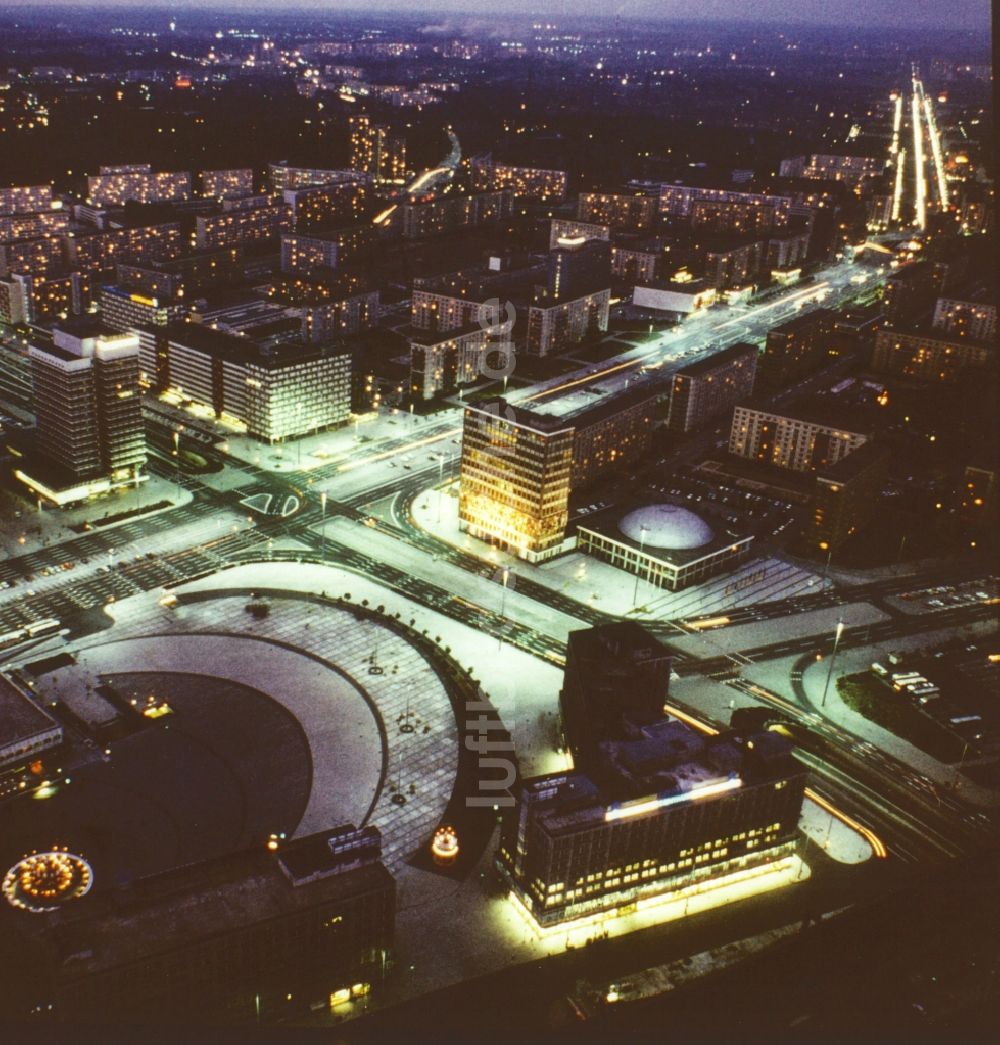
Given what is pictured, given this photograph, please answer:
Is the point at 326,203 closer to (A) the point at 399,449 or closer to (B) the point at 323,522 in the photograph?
(A) the point at 399,449

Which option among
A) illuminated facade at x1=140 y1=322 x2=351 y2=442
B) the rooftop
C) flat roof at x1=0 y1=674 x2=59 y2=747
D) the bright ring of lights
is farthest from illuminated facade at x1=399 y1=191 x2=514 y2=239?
the bright ring of lights

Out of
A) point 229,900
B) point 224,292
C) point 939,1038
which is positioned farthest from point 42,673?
point 224,292

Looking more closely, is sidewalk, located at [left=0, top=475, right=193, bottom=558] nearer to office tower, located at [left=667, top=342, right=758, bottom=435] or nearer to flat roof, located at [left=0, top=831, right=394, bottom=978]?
flat roof, located at [left=0, top=831, right=394, bottom=978]

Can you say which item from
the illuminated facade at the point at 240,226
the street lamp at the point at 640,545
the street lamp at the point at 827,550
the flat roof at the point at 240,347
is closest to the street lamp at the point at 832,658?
the street lamp at the point at 827,550

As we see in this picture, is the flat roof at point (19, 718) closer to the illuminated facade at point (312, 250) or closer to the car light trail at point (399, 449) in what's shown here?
the car light trail at point (399, 449)

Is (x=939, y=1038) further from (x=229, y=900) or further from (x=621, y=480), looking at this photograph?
(x=621, y=480)

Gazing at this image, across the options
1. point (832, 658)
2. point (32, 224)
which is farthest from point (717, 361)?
point (32, 224)

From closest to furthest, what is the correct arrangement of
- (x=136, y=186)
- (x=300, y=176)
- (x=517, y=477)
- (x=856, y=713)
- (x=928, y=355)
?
(x=856, y=713) → (x=517, y=477) → (x=928, y=355) → (x=136, y=186) → (x=300, y=176)
